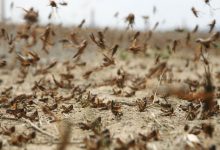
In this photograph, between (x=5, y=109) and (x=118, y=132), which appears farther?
(x=5, y=109)

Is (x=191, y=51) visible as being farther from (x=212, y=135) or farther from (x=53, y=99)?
(x=212, y=135)

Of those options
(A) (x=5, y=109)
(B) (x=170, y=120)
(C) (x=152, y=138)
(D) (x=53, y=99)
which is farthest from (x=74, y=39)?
(C) (x=152, y=138)

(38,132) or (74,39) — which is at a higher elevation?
(74,39)

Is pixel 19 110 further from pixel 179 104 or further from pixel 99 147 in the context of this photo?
pixel 179 104

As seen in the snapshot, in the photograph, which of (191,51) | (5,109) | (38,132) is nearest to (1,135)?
(38,132)

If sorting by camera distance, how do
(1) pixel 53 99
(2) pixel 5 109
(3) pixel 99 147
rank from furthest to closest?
(1) pixel 53 99 < (2) pixel 5 109 < (3) pixel 99 147

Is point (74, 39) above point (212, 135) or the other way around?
above

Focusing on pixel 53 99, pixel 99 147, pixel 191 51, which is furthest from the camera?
pixel 191 51

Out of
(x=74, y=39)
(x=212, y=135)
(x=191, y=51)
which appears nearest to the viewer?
(x=212, y=135)

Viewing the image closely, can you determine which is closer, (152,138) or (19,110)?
(152,138)
